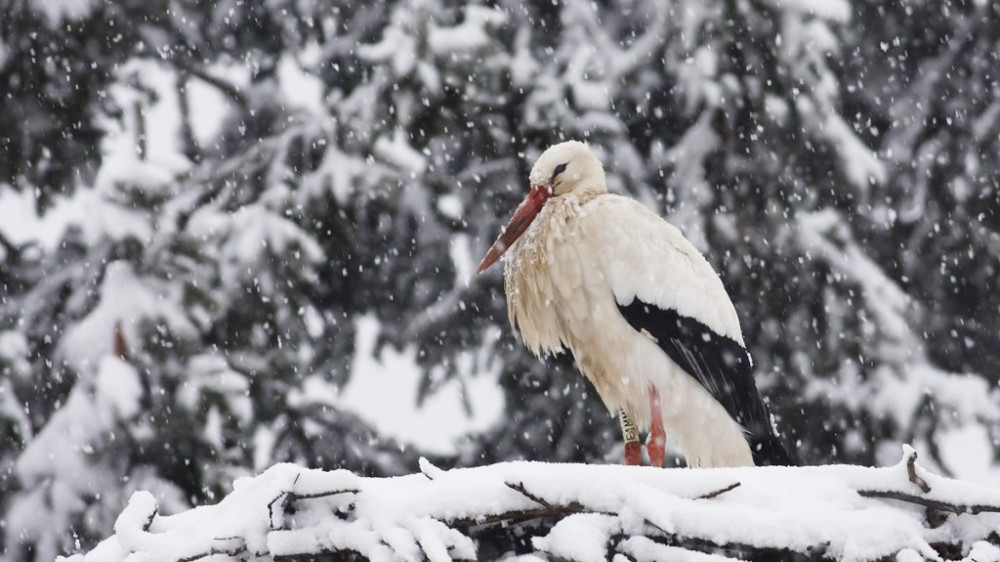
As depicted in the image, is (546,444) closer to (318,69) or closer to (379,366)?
(379,366)

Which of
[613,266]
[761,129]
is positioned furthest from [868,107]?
[613,266]

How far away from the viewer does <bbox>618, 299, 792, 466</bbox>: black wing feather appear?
348 centimetres

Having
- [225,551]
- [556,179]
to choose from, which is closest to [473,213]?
[556,179]

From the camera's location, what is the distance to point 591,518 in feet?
4.96

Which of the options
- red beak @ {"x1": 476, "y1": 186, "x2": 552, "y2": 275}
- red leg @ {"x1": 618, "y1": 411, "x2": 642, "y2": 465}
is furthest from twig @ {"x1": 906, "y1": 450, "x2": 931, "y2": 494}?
red beak @ {"x1": 476, "y1": 186, "x2": 552, "y2": 275}

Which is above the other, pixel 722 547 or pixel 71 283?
pixel 71 283

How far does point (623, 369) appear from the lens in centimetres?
349

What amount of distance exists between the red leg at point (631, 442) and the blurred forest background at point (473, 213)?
2437 millimetres

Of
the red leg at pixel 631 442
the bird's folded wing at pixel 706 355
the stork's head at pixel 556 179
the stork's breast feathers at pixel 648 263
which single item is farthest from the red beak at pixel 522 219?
the red leg at pixel 631 442

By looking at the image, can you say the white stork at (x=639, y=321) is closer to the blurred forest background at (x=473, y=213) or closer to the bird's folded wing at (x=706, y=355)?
the bird's folded wing at (x=706, y=355)

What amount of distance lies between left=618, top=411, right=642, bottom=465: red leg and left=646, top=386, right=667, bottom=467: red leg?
30 millimetres

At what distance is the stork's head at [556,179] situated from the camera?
3.73 meters

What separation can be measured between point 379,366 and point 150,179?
1473 millimetres

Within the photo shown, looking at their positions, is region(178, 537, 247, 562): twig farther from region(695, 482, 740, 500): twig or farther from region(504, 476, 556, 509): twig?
region(695, 482, 740, 500): twig
